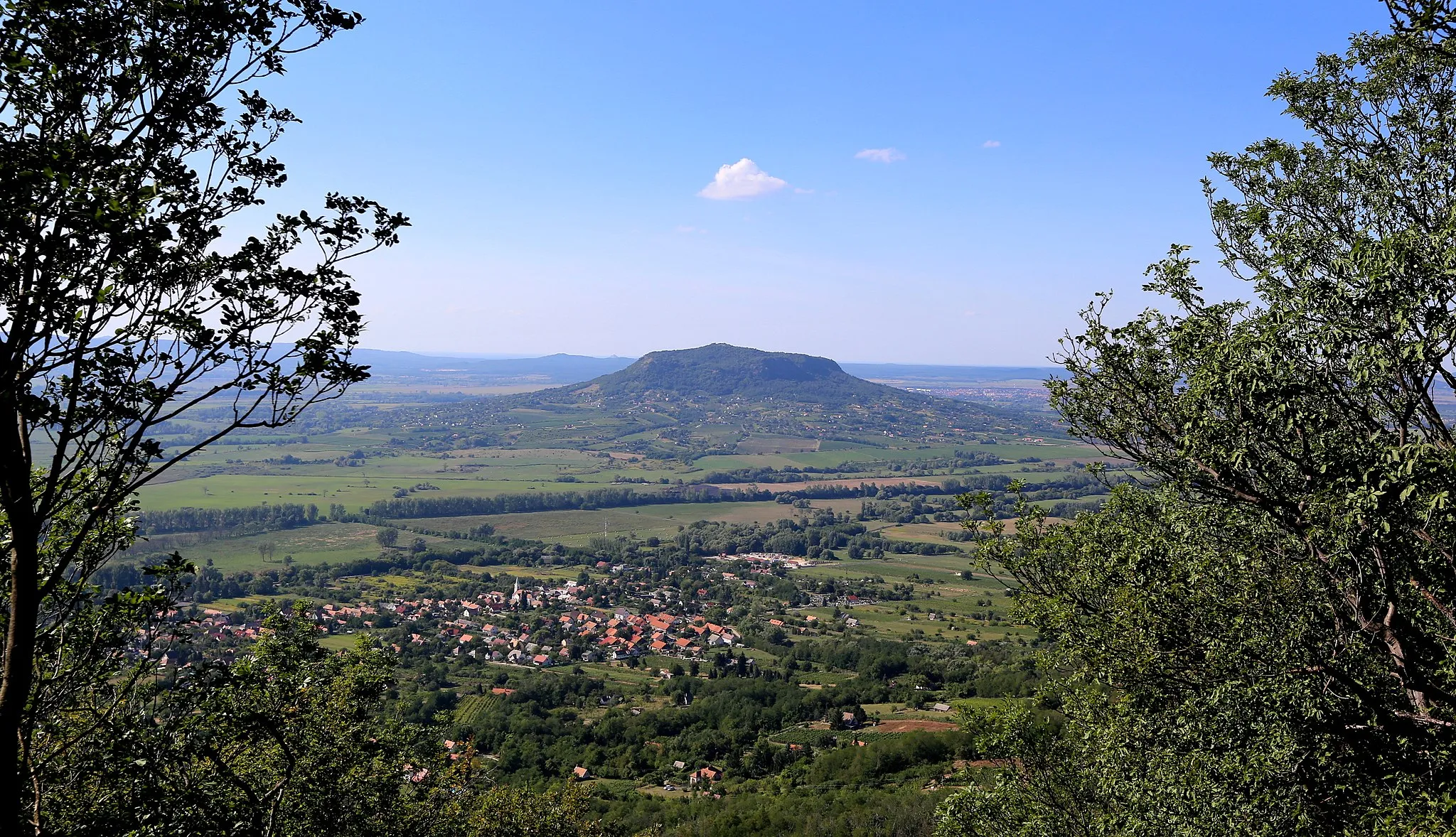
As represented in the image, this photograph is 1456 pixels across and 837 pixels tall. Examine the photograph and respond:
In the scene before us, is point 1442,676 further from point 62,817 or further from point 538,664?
point 538,664

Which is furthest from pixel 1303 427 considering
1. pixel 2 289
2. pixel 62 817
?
pixel 62 817

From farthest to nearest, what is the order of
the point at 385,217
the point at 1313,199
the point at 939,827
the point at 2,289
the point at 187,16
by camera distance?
the point at 939,827
the point at 1313,199
the point at 385,217
the point at 187,16
the point at 2,289

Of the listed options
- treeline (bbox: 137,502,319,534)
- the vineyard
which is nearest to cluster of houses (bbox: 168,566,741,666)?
the vineyard

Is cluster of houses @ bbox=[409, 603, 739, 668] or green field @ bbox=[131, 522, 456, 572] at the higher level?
green field @ bbox=[131, 522, 456, 572]

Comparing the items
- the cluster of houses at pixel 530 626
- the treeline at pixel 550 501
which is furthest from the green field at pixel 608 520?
the cluster of houses at pixel 530 626

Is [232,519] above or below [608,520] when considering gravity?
above

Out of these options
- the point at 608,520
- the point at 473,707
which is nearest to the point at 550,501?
the point at 608,520

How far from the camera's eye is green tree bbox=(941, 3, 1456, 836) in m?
6.13

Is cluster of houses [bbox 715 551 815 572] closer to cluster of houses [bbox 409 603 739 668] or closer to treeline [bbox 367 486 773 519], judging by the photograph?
cluster of houses [bbox 409 603 739 668]

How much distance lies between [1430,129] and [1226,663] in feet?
18.9

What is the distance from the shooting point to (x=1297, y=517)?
7.09 metres

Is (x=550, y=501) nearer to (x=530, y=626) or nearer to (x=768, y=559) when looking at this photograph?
(x=768, y=559)

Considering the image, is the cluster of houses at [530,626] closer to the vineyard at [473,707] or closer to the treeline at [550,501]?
the vineyard at [473,707]

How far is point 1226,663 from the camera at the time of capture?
762 centimetres
